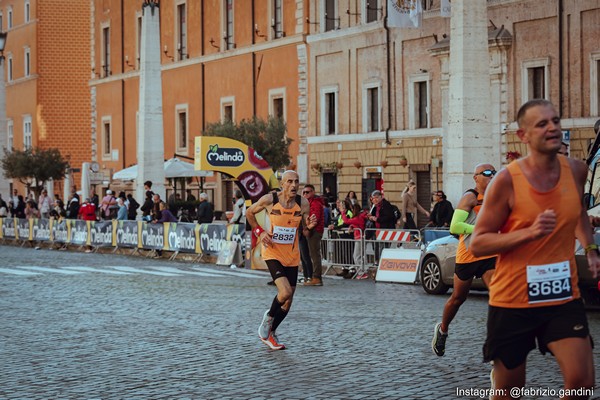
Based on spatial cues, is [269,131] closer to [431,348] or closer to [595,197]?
[595,197]

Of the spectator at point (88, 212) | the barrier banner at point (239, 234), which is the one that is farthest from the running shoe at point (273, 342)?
the spectator at point (88, 212)

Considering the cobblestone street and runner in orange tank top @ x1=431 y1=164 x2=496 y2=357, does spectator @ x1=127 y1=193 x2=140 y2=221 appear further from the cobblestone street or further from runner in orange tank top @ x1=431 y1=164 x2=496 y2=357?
runner in orange tank top @ x1=431 y1=164 x2=496 y2=357

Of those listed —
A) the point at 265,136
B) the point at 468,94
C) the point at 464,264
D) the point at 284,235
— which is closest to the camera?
the point at 464,264

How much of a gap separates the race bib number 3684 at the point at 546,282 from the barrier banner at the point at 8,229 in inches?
1513

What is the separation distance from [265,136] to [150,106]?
7905 millimetres

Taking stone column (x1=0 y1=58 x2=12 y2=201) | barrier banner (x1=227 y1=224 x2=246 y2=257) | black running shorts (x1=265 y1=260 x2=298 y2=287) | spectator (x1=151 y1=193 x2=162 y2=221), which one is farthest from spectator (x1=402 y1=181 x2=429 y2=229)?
stone column (x1=0 y1=58 x2=12 y2=201)

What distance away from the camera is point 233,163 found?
32.0 meters

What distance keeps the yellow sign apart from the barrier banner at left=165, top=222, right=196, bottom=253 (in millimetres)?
1571

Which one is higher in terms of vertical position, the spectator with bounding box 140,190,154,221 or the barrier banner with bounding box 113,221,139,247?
the spectator with bounding box 140,190,154,221

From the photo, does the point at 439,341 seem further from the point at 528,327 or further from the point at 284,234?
the point at 528,327

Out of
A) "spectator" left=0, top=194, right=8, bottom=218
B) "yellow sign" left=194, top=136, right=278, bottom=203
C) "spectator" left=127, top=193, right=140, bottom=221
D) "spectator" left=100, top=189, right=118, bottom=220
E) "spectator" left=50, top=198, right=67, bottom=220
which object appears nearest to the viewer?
"yellow sign" left=194, top=136, right=278, bottom=203

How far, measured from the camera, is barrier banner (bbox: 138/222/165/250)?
34031 mm

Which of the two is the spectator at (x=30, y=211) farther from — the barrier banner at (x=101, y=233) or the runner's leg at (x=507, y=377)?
the runner's leg at (x=507, y=377)

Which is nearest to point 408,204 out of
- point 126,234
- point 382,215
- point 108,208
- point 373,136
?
point 382,215
